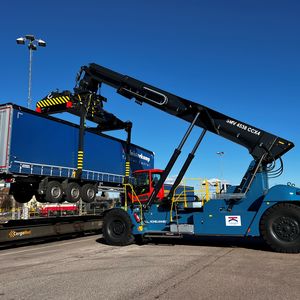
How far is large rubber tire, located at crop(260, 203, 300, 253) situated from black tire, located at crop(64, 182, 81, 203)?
7.99 metres

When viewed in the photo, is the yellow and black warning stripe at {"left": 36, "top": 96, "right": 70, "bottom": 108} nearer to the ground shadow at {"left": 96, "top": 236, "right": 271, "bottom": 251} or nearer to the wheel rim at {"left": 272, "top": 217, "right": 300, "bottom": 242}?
the ground shadow at {"left": 96, "top": 236, "right": 271, "bottom": 251}

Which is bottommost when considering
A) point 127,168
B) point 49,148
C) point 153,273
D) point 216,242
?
point 153,273

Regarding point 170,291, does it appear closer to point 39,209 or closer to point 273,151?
point 273,151

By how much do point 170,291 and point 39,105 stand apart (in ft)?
38.9

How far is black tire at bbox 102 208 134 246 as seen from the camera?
41.1ft

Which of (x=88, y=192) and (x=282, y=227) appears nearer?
(x=282, y=227)

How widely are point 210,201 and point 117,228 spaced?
339 centimetres

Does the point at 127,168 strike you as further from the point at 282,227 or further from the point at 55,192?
the point at 282,227

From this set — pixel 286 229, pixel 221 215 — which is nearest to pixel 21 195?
pixel 221 215

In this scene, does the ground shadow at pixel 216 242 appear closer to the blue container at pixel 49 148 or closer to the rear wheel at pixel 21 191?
the blue container at pixel 49 148

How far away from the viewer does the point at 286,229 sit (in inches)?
398

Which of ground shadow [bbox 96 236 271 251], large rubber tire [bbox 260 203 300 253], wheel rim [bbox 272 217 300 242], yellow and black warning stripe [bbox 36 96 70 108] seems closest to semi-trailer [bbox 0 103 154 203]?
yellow and black warning stripe [bbox 36 96 70 108]

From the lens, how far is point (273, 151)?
11.8 metres

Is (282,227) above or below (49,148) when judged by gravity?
below
